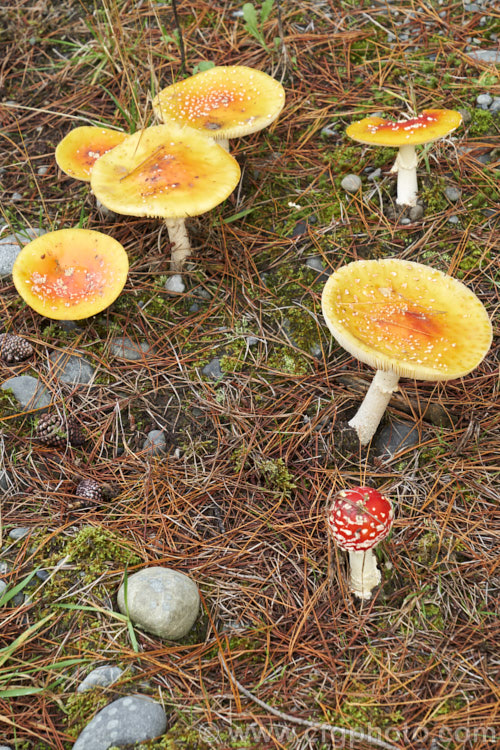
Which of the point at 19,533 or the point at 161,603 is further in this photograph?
the point at 19,533

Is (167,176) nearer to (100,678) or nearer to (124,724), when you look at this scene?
(100,678)

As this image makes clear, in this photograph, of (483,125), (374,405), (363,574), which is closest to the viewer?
(363,574)

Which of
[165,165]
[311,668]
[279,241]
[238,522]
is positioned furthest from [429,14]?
[311,668]

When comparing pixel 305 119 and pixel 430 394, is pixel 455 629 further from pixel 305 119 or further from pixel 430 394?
pixel 305 119

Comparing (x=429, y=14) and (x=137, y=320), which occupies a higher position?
(x=429, y=14)

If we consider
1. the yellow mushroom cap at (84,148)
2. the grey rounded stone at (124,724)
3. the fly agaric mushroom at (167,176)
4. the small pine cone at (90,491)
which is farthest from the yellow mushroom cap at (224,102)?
the grey rounded stone at (124,724)

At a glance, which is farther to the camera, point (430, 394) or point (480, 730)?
point (430, 394)

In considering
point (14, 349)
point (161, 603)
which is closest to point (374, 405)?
point (161, 603)
